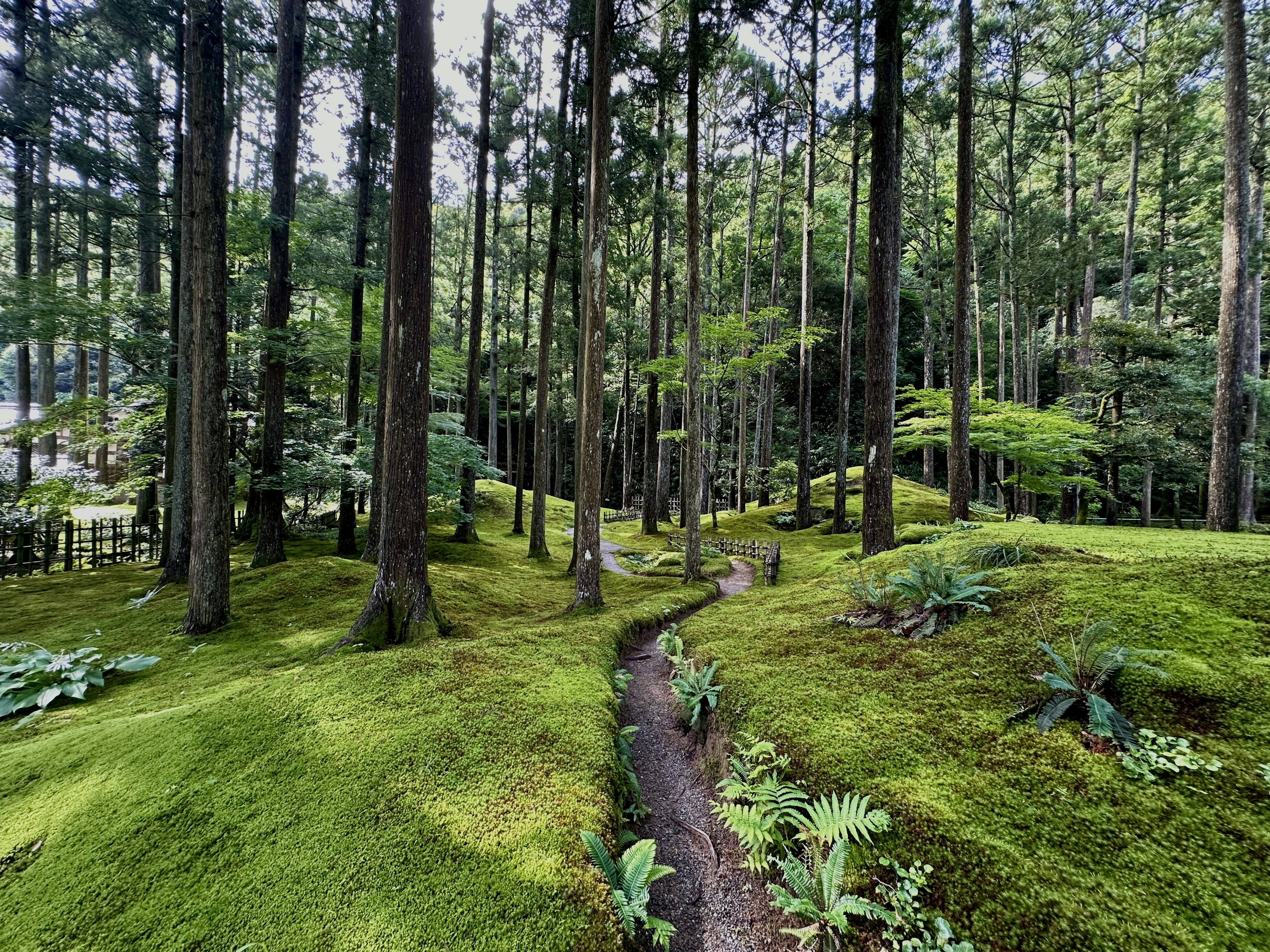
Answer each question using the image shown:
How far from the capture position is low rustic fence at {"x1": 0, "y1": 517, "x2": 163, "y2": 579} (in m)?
10.2

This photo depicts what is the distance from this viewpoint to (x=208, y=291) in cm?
586

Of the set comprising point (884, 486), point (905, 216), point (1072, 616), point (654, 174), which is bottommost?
point (1072, 616)

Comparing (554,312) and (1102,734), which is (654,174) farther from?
(1102,734)

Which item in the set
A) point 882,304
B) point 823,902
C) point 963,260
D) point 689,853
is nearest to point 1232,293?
point 963,260

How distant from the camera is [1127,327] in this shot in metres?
11.4

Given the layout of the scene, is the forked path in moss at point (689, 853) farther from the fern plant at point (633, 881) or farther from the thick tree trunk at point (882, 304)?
the thick tree trunk at point (882, 304)

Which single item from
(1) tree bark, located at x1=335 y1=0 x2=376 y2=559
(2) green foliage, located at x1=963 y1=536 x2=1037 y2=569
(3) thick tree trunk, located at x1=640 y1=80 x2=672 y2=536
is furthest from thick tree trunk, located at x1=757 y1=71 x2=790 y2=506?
(2) green foliage, located at x1=963 y1=536 x2=1037 y2=569

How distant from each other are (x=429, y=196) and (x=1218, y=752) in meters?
7.64

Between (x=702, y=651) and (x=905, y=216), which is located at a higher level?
(x=905, y=216)

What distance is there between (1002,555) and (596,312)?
19.1 feet

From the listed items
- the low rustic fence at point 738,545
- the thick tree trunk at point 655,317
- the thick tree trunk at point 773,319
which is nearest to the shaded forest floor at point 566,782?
the low rustic fence at point 738,545

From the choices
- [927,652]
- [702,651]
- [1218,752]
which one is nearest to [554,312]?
[702,651]

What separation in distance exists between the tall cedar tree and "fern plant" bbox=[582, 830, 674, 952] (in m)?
6.79

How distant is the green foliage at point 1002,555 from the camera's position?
468 centimetres
